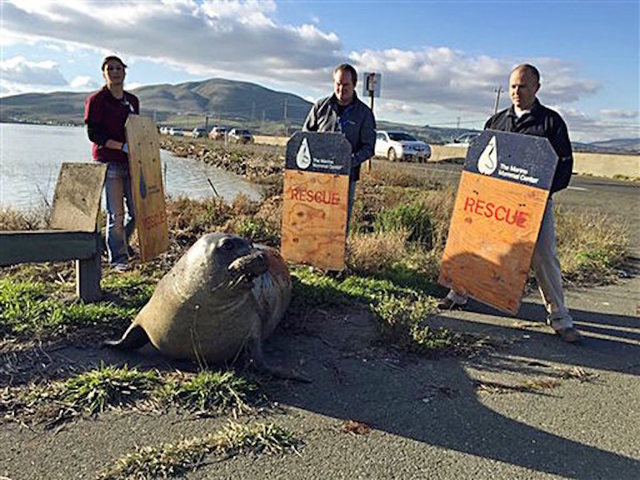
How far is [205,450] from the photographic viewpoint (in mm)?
3023

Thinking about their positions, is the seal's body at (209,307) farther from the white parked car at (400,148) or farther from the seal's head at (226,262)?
the white parked car at (400,148)

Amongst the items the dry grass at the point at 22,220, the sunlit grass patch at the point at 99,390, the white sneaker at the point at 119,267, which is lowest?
the dry grass at the point at 22,220

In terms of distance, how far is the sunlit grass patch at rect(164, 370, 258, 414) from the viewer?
11.4 ft

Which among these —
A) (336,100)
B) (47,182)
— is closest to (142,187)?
(336,100)

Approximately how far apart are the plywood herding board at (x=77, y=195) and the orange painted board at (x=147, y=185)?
564mm

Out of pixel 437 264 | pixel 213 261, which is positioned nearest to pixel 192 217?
pixel 437 264

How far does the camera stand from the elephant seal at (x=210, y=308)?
3773 millimetres

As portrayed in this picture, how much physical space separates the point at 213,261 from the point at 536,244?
2.90 metres

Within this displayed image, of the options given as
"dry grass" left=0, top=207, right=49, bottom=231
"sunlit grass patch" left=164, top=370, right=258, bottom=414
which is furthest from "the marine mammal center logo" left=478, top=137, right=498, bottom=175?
"dry grass" left=0, top=207, right=49, bottom=231

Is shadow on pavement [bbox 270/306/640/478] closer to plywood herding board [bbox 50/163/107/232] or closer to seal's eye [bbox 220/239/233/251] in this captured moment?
seal's eye [bbox 220/239/233/251]

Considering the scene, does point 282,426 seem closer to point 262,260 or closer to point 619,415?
point 262,260

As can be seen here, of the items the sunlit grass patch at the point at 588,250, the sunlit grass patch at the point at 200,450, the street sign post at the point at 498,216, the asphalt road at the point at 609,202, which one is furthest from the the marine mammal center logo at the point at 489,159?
the asphalt road at the point at 609,202

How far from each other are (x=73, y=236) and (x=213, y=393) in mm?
2411

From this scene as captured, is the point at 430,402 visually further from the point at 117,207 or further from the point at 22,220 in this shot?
the point at 22,220
